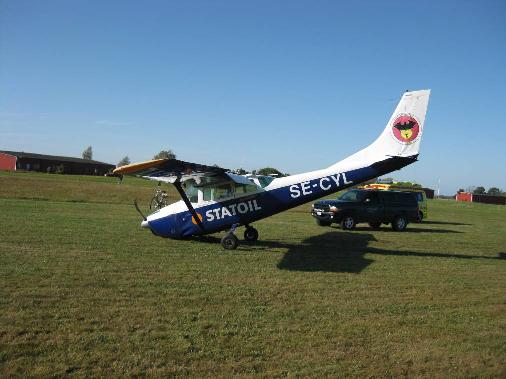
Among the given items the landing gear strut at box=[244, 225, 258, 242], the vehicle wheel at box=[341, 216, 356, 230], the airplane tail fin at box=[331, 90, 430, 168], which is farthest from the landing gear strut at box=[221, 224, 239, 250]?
the vehicle wheel at box=[341, 216, 356, 230]

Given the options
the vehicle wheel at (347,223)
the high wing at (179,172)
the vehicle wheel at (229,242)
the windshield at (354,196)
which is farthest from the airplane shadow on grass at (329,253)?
the windshield at (354,196)

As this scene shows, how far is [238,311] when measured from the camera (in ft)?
22.9

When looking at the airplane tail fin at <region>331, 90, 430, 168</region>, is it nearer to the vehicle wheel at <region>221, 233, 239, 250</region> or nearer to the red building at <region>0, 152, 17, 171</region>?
the vehicle wheel at <region>221, 233, 239, 250</region>

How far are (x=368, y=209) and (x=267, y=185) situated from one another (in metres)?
9.71

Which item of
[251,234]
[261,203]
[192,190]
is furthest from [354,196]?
[192,190]

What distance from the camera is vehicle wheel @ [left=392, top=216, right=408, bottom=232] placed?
893 inches

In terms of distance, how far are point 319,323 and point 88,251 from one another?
665cm

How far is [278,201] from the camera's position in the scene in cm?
1379

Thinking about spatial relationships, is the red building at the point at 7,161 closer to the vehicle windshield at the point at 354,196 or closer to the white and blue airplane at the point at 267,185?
the vehicle windshield at the point at 354,196

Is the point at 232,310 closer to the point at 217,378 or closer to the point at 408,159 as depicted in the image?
the point at 217,378

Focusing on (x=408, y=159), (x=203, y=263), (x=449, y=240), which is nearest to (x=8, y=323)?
(x=203, y=263)

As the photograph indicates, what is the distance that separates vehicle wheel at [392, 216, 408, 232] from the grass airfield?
30.8 feet

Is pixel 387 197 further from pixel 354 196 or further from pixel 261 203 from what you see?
pixel 261 203

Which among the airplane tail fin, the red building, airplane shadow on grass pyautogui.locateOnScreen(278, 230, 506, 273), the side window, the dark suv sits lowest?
airplane shadow on grass pyautogui.locateOnScreen(278, 230, 506, 273)
